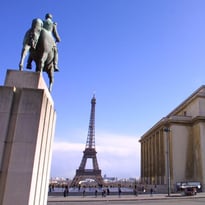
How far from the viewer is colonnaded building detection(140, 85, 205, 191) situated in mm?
58375

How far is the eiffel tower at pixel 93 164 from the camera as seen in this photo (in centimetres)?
9288

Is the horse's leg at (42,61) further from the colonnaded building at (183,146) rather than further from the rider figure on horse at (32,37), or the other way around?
the colonnaded building at (183,146)

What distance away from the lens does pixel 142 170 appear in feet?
303

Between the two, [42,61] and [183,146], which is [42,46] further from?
[183,146]

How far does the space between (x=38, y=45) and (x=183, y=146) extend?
59.8 metres

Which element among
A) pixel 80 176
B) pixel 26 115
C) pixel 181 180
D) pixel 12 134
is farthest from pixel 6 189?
pixel 80 176

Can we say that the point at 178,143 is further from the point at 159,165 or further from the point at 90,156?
the point at 90,156

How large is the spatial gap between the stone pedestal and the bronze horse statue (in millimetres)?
1148

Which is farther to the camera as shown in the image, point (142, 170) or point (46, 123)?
point (142, 170)

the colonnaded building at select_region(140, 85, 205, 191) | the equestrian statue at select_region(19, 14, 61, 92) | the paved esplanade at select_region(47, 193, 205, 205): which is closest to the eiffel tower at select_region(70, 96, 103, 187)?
the colonnaded building at select_region(140, 85, 205, 191)

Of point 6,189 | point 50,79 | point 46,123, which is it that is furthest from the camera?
point 50,79

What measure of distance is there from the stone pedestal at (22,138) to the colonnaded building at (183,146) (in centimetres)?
4914

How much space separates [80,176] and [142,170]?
22718mm

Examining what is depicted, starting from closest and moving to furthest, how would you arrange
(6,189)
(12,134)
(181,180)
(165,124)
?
(6,189) < (12,134) < (181,180) < (165,124)
